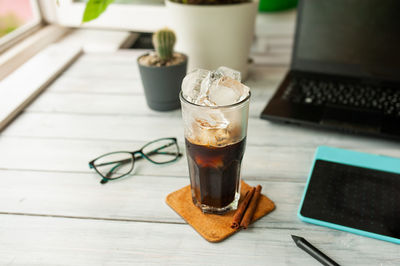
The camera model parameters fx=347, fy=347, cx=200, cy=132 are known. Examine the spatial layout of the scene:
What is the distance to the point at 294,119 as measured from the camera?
802mm

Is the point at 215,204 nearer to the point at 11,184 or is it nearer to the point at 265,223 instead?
the point at 265,223

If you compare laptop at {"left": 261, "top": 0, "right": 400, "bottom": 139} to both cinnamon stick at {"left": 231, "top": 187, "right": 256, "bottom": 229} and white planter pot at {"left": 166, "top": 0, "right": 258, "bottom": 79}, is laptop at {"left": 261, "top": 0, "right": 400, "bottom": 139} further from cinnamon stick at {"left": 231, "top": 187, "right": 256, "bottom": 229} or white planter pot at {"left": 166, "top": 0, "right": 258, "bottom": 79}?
cinnamon stick at {"left": 231, "top": 187, "right": 256, "bottom": 229}

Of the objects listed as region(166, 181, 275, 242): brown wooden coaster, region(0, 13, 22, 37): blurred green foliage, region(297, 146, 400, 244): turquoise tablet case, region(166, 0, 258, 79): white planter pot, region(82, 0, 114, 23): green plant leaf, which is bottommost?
region(166, 181, 275, 242): brown wooden coaster

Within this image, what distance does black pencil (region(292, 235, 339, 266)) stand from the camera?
494mm

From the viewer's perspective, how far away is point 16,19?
144 centimetres

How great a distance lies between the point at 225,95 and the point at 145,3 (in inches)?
36.2

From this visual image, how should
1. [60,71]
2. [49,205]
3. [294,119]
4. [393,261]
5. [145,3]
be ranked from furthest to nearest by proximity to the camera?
[145,3] < [60,71] < [294,119] < [49,205] < [393,261]

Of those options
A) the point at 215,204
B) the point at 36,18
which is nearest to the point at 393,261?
the point at 215,204

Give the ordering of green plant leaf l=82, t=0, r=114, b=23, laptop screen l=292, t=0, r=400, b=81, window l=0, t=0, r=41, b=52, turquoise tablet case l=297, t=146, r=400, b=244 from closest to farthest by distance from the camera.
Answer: turquoise tablet case l=297, t=146, r=400, b=244
green plant leaf l=82, t=0, r=114, b=23
laptop screen l=292, t=0, r=400, b=81
window l=0, t=0, r=41, b=52

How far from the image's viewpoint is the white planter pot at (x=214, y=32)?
90cm

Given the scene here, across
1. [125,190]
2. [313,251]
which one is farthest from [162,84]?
[313,251]

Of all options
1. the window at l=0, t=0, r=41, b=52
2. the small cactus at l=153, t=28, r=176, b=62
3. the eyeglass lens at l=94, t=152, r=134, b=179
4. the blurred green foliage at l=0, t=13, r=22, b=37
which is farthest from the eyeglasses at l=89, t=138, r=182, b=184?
the blurred green foliage at l=0, t=13, r=22, b=37

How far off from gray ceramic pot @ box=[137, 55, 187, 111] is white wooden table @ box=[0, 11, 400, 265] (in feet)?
0.09

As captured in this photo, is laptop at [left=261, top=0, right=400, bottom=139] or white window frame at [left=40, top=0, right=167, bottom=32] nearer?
laptop at [left=261, top=0, right=400, bottom=139]
